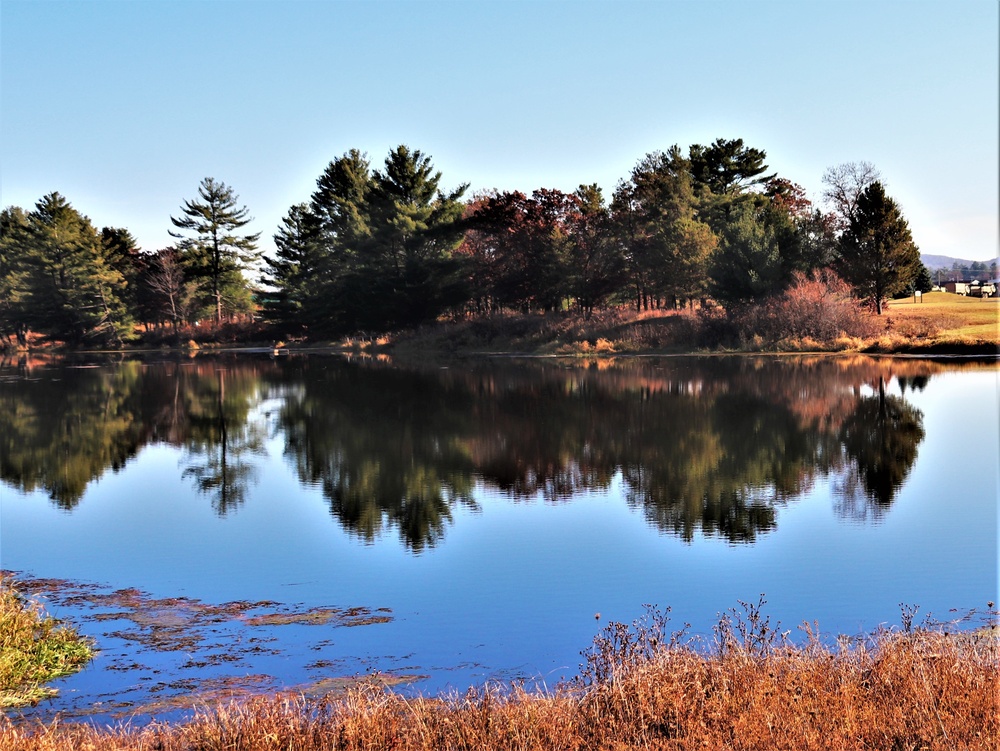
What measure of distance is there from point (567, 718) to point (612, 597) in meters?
4.85

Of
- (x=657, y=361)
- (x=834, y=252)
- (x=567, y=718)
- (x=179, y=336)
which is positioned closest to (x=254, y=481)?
(x=567, y=718)

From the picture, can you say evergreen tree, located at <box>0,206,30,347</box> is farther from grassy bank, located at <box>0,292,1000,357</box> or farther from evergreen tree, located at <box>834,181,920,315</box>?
evergreen tree, located at <box>834,181,920,315</box>

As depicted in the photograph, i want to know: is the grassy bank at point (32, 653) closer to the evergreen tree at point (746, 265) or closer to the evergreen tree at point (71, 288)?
the evergreen tree at point (746, 265)

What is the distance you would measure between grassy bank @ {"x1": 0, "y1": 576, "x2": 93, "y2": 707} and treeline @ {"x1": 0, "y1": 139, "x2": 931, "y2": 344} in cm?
5337

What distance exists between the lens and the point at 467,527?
16.5 metres

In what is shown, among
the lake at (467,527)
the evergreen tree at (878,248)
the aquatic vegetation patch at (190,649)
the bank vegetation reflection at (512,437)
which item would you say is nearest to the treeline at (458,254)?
the evergreen tree at (878,248)

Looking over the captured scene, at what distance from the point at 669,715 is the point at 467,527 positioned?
30.5ft

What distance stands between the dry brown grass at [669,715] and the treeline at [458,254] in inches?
2114

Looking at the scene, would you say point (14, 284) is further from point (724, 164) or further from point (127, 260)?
point (724, 164)

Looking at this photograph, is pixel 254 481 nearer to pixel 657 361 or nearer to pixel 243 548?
pixel 243 548

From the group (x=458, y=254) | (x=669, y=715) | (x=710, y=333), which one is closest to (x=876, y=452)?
(x=669, y=715)

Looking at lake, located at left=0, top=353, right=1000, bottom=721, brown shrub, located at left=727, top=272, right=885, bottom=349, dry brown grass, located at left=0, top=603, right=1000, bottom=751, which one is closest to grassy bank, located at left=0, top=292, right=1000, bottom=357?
brown shrub, located at left=727, top=272, right=885, bottom=349

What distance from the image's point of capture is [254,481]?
22359mm

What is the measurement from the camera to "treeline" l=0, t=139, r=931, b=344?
203 feet
